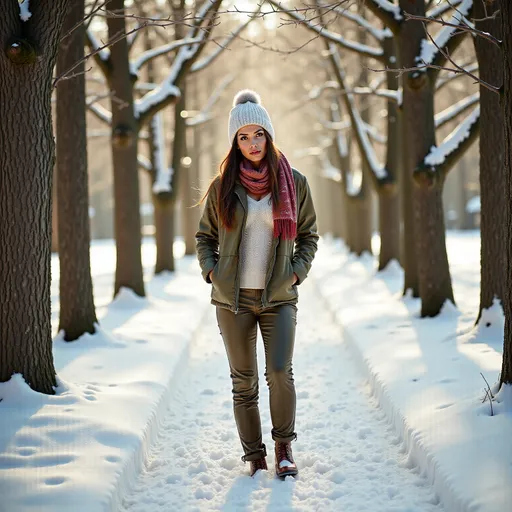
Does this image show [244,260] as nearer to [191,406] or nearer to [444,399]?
[444,399]

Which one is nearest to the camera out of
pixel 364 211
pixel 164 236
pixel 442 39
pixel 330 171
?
pixel 442 39

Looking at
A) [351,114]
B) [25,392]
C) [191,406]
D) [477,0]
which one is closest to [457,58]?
[351,114]

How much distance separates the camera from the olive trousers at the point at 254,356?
4.12 metres

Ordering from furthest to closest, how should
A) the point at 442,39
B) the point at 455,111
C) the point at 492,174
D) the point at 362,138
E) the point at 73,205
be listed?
the point at 362,138, the point at 455,111, the point at 442,39, the point at 73,205, the point at 492,174

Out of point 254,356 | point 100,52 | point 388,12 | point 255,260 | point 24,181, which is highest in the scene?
point 388,12

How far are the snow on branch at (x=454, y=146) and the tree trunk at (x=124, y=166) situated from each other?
14.7 feet

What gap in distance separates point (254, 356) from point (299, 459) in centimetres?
90

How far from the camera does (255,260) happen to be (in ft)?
13.6

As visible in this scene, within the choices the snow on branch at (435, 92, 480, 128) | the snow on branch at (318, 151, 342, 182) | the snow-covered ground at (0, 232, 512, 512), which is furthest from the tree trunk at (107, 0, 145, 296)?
the snow on branch at (318, 151, 342, 182)

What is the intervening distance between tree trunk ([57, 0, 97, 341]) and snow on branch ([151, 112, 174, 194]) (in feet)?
22.1

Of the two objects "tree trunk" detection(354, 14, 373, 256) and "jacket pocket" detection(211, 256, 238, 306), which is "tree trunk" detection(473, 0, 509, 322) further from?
"tree trunk" detection(354, 14, 373, 256)

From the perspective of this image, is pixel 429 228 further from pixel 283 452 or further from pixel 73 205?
pixel 283 452

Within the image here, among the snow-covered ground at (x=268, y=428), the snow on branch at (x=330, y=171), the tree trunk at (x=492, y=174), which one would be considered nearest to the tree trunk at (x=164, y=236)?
the snow-covered ground at (x=268, y=428)

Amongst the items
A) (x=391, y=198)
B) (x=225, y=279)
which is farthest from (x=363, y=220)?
(x=225, y=279)
